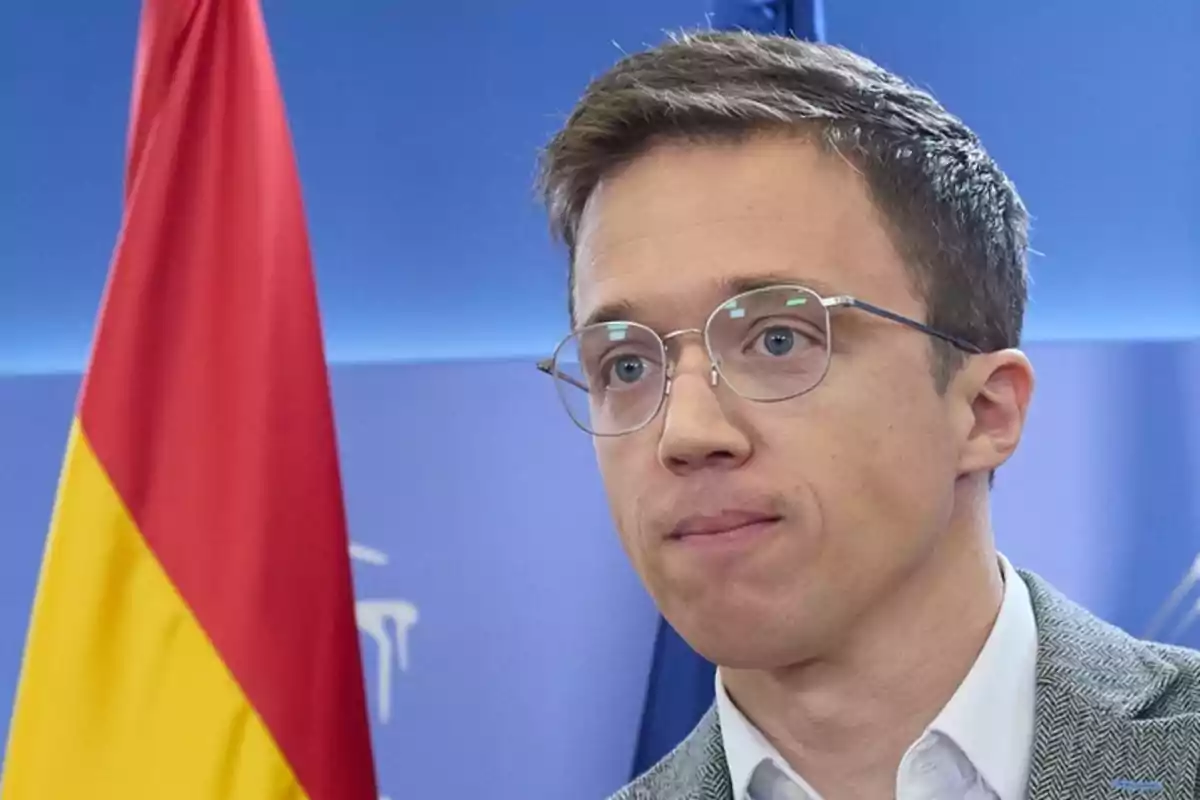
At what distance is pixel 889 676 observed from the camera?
1.06m

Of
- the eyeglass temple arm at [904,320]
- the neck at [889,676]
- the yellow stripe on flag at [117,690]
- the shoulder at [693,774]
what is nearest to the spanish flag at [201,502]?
the yellow stripe on flag at [117,690]

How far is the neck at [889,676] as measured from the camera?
1.06m

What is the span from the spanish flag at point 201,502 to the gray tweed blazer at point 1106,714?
502 millimetres

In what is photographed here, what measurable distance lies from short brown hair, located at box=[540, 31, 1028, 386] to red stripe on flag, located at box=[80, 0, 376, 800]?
36 centimetres

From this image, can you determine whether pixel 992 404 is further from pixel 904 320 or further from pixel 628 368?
pixel 628 368

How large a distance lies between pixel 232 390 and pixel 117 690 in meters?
0.35

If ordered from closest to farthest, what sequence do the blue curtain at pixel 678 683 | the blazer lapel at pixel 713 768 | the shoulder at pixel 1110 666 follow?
the shoulder at pixel 1110 666
the blazer lapel at pixel 713 768
the blue curtain at pixel 678 683

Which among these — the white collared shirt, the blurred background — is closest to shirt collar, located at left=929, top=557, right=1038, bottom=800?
the white collared shirt

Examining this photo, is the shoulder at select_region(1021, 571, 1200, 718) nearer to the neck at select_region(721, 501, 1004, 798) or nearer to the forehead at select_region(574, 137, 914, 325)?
the neck at select_region(721, 501, 1004, 798)

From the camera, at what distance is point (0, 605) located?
1867 mm

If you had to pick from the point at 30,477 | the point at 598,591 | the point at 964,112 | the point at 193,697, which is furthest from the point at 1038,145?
the point at 30,477

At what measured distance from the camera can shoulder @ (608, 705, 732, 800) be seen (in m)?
1.21

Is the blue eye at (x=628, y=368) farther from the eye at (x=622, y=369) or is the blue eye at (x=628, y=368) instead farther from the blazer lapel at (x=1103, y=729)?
the blazer lapel at (x=1103, y=729)

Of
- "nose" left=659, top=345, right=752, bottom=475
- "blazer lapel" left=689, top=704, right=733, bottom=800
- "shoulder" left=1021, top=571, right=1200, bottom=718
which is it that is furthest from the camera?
"blazer lapel" left=689, top=704, right=733, bottom=800
